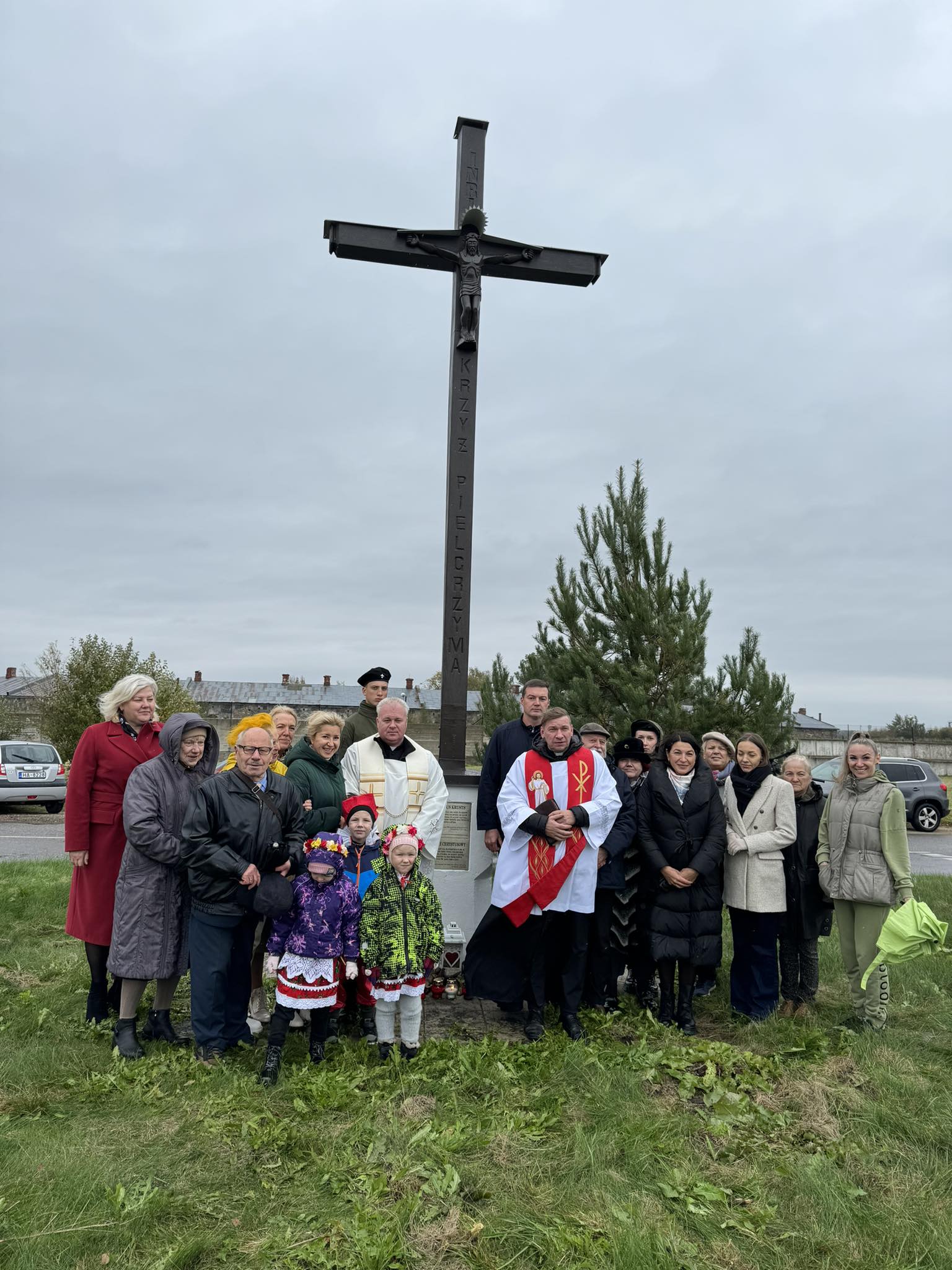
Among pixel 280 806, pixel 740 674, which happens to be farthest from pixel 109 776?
pixel 740 674

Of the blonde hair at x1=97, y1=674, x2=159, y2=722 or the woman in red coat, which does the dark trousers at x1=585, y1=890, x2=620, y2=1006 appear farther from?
the blonde hair at x1=97, y1=674, x2=159, y2=722

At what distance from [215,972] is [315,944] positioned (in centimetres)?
57

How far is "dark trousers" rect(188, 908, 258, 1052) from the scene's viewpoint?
14.5ft

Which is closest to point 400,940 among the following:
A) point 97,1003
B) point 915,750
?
point 97,1003

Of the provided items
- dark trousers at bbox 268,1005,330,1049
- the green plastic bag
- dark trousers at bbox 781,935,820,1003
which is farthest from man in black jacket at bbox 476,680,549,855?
the green plastic bag

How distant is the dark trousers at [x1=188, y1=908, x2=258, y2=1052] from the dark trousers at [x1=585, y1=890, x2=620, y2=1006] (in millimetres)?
1999

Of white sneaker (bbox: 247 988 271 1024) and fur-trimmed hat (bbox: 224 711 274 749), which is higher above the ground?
fur-trimmed hat (bbox: 224 711 274 749)

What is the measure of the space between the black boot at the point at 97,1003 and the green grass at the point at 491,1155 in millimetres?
164

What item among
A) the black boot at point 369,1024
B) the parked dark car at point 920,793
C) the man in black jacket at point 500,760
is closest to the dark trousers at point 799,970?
the man in black jacket at point 500,760

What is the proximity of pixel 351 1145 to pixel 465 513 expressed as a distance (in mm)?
4110

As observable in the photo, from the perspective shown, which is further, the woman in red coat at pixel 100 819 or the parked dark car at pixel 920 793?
the parked dark car at pixel 920 793

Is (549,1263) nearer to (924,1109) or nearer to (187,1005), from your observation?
(924,1109)

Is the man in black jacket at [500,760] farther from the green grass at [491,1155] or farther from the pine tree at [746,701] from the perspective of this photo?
the pine tree at [746,701]

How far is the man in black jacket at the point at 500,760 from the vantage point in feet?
18.2
